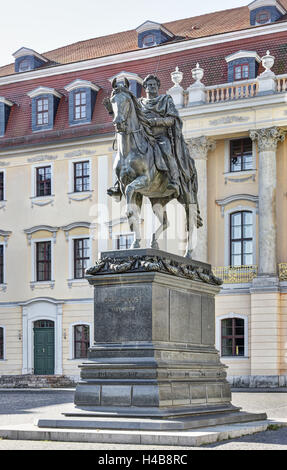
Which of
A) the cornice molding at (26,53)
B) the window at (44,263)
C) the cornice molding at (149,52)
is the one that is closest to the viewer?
the cornice molding at (149,52)

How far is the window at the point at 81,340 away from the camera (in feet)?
139

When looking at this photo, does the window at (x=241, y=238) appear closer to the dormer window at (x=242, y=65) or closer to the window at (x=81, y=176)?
the dormer window at (x=242, y=65)

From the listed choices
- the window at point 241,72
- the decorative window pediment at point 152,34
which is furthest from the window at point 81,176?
the window at point 241,72

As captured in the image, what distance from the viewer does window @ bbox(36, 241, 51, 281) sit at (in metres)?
44.2

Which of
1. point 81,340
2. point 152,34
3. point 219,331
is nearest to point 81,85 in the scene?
point 152,34

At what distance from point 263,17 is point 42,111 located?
11354 millimetres

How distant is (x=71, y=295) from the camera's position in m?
43.2

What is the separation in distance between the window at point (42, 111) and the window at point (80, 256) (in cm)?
613

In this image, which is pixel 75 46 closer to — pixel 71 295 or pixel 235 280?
pixel 71 295

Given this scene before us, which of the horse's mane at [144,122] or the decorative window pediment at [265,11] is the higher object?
the decorative window pediment at [265,11]

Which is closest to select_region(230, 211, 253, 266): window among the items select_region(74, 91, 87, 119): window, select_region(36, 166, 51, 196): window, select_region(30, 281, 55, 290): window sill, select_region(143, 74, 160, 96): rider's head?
select_region(30, 281, 55, 290): window sill

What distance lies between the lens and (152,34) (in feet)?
146

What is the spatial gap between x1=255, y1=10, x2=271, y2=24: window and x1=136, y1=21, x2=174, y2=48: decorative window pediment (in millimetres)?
4746

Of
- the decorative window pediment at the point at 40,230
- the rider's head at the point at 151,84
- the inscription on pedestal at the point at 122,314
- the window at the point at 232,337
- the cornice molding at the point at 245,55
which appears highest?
the cornice molding at the point at 245,55
